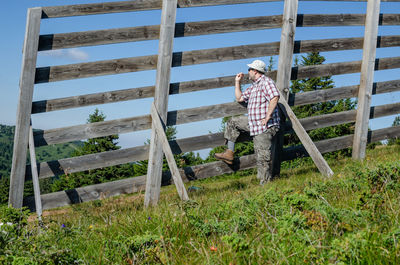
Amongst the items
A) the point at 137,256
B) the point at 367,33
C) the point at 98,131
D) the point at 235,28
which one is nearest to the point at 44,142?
the point at 98,131

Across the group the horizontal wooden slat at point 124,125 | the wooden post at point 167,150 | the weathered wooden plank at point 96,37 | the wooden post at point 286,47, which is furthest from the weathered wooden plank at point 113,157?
the weathered wooden plank at point 96,37

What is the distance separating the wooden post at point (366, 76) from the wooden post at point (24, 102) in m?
6.27

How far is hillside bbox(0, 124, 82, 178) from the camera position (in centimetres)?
11887

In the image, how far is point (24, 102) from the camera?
21.0ft

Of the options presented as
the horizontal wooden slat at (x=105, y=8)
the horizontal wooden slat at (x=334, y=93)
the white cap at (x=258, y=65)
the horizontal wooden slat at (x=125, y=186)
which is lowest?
the horizontal wooden slat at (x=125, y=186)

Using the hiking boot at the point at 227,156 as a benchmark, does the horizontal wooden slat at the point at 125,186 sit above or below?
below

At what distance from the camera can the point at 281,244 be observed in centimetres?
260

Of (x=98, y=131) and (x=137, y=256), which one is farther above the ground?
(x=137, y=256)

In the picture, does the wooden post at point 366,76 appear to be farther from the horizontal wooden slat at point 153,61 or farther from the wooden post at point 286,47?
the wooden post at point 286,47

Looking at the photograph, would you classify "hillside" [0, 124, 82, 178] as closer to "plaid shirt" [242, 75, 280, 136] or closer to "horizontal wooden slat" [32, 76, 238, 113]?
"horizontal wooden slat" [32, 76, 238, 113]

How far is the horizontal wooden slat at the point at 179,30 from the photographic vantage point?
6.52 meters

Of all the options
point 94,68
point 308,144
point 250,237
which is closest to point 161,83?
point 94,68

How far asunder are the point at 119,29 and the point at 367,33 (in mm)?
5148

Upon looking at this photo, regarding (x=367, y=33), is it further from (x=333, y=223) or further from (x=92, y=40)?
(x=333, y=223)
